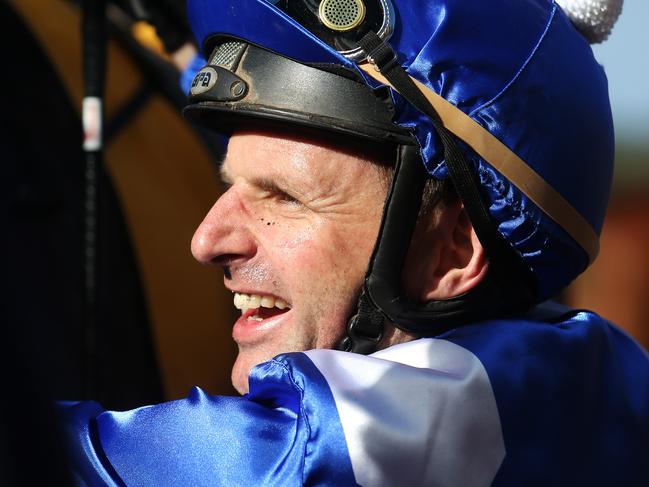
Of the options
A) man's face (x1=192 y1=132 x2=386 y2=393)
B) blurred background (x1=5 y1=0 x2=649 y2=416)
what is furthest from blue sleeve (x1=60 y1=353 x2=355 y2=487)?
blurred background (x1=5 y1=0 x2=649 y2=416)

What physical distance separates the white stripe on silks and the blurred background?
4.88 ft

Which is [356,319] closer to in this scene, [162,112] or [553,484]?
[553,484]

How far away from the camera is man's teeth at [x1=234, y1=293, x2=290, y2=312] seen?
1876 millimetres

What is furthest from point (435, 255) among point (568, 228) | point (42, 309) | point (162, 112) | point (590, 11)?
point (162, 112)

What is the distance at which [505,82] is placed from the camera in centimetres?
180

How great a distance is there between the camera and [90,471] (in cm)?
148

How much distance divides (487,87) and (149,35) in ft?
12.4

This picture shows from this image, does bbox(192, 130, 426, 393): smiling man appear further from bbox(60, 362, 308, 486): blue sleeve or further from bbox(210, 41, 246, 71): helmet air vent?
bbox(60, 362, 308, 486): blue sleeve

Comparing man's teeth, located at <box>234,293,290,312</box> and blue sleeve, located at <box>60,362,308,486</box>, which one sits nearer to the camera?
blue sleeve, located at <box>60,362,308,486</box>

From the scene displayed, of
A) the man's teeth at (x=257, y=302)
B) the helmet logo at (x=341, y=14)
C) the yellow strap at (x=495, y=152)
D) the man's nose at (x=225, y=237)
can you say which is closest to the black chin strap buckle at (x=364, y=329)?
the man's teeth at (x=257, y=302)

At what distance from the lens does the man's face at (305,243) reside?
1.83m

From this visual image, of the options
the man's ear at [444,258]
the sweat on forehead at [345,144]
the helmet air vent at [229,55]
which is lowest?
the man's ear at [444,258]

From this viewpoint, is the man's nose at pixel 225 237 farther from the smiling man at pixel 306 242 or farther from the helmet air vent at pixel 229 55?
the helmet air vent at pixel 229 55

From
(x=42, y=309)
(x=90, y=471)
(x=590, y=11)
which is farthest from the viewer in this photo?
(x=42, y=309)
